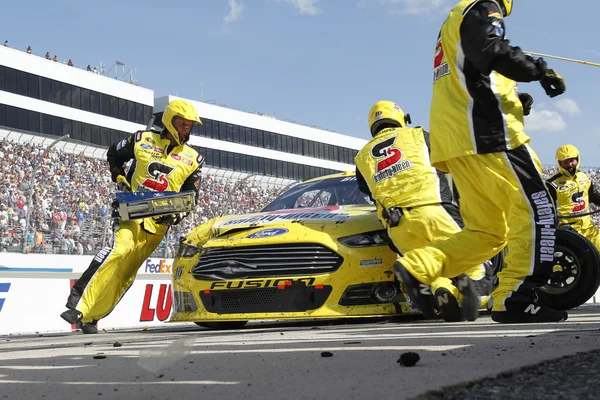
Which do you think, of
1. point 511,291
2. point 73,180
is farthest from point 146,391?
point 73,180

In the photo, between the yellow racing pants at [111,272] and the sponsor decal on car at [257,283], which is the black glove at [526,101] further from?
the yellow racing pants at [111,272]

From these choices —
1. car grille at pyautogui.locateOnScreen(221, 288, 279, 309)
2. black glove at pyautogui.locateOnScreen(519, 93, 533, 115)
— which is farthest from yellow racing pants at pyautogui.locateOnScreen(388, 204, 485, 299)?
black glove at pyautogui.locateOnScreen(519, 93, 533, 115)

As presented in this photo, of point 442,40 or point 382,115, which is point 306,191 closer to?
point 382,115

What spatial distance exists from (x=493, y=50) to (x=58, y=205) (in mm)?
17086

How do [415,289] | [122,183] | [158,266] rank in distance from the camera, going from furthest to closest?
[158,266] → [122,183] → [415,289]

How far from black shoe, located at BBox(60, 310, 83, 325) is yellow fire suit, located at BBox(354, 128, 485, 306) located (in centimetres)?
308

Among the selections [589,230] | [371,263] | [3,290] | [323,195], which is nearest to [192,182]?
[323,195]

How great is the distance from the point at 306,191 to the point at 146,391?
5848 millimetres

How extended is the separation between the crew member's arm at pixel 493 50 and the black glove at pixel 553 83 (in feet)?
0.28

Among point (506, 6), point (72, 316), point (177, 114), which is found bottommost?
point (72, 316)

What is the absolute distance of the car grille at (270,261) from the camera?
21.1ft

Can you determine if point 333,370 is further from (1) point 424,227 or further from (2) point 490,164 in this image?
(1) point 424,227

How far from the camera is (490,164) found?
4.41m

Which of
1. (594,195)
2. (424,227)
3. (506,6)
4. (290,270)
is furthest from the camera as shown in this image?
(594,195)
